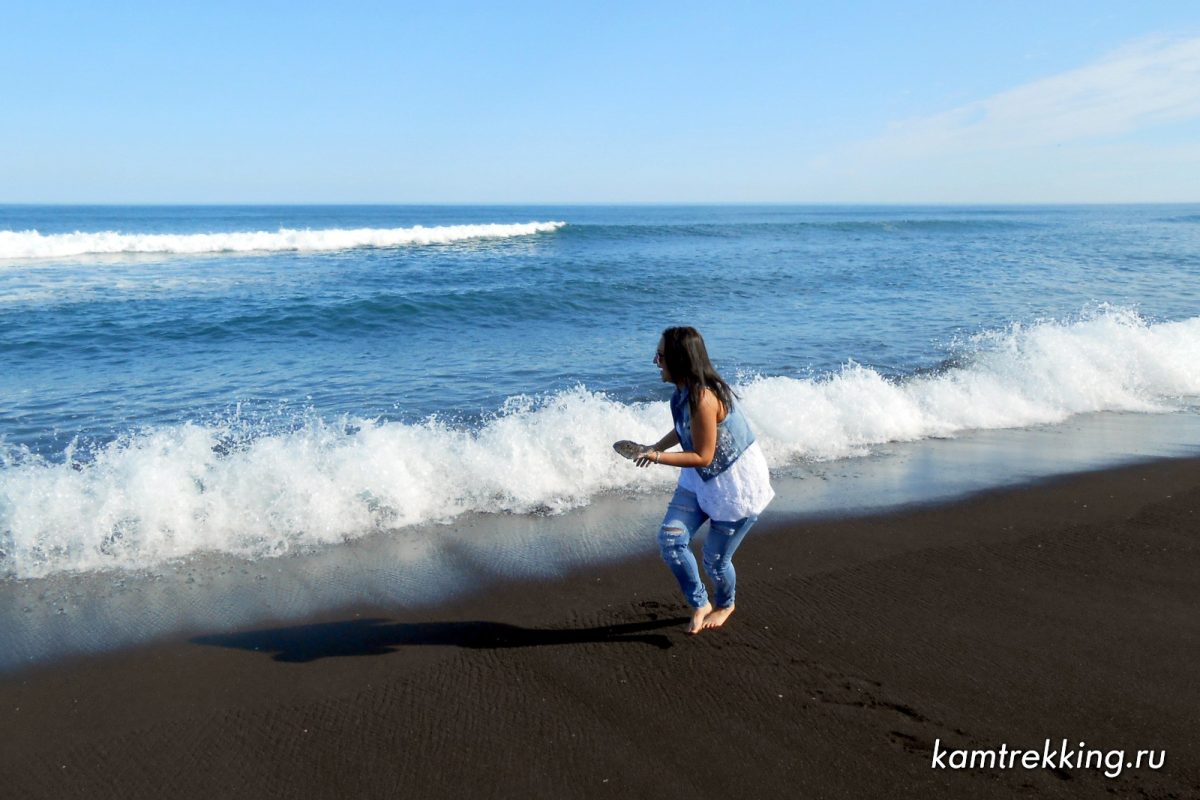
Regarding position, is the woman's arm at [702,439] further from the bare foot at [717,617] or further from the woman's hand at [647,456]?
the bare foot at [717,617]

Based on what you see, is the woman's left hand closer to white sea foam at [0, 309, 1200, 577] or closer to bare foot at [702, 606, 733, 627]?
bare foot at [702, 606, 733, 627]

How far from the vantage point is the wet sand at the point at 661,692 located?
3.02m

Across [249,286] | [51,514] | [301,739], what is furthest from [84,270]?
[301,739]

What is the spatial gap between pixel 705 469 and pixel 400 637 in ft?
6.28

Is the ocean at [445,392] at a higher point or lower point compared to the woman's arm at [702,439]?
lower

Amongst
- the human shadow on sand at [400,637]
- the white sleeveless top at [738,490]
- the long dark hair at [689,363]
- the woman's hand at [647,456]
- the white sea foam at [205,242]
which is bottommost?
the human shadow on sand at [400,637]

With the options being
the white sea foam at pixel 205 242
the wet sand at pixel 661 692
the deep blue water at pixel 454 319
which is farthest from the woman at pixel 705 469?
the white sea foam at pixel 205 242

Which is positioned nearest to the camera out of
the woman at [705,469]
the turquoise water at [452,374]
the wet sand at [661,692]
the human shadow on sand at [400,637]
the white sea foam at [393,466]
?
the wet sand at [661,692]

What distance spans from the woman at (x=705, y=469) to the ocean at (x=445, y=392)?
1400 millimetres

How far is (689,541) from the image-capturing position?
3920mm

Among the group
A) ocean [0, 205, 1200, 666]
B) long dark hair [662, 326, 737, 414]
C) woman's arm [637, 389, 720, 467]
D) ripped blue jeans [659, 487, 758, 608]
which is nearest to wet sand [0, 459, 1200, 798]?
ripped blue jeans [659, 487, 758, 608]

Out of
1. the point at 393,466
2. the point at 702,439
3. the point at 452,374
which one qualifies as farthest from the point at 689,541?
the point at 452,374

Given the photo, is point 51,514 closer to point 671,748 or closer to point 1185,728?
point 671,748

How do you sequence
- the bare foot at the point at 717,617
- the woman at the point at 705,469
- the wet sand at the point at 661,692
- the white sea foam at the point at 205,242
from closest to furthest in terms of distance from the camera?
the wet sand at the point at 661,692 → the woman at the point at 705,469 → the bare foot at the point at 717,617 → the white sea foam at the point at 205,242
